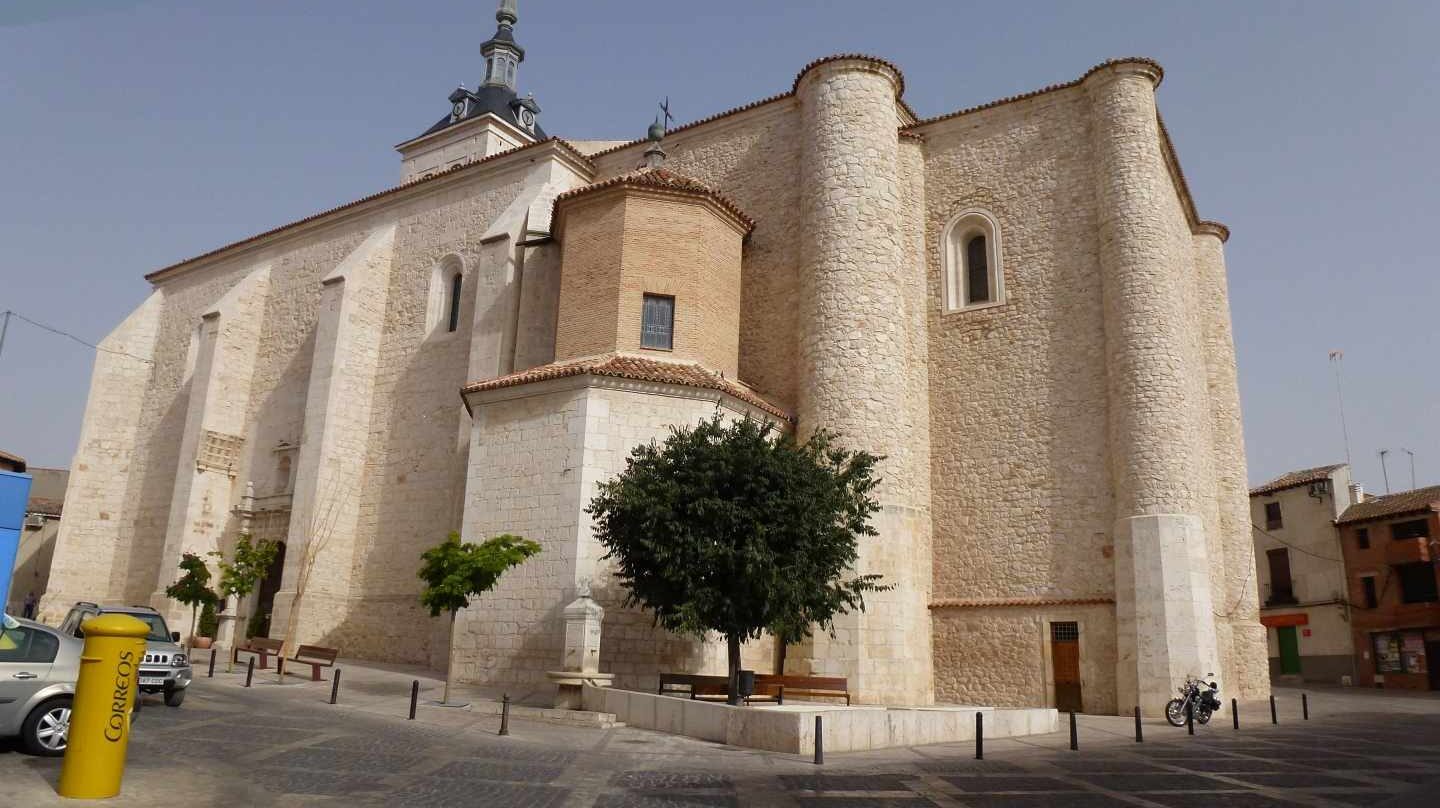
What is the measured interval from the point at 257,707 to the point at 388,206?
60.0 ft

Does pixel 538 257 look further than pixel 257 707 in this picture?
Yes

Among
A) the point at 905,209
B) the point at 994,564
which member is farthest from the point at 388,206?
the point at 994,564

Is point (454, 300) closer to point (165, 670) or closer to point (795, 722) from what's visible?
point (165, 670)

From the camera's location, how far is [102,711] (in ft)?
22.9

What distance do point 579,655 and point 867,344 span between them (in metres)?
8.77

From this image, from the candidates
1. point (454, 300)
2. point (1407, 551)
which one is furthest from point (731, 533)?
point (1407, 551)

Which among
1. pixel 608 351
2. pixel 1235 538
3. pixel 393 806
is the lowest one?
pixel 393 806

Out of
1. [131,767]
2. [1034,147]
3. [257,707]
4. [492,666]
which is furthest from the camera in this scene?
[1034,147]

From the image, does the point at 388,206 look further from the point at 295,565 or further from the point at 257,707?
the point at 257,707

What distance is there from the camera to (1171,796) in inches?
356

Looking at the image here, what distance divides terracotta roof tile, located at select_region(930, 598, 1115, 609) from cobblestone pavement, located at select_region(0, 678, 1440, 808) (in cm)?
413

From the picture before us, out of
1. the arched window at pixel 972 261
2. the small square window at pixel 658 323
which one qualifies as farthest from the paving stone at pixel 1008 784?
the arched window at pixel 972 261

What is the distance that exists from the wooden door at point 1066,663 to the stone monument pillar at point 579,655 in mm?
9133

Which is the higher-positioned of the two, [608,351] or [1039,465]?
[608,351]
